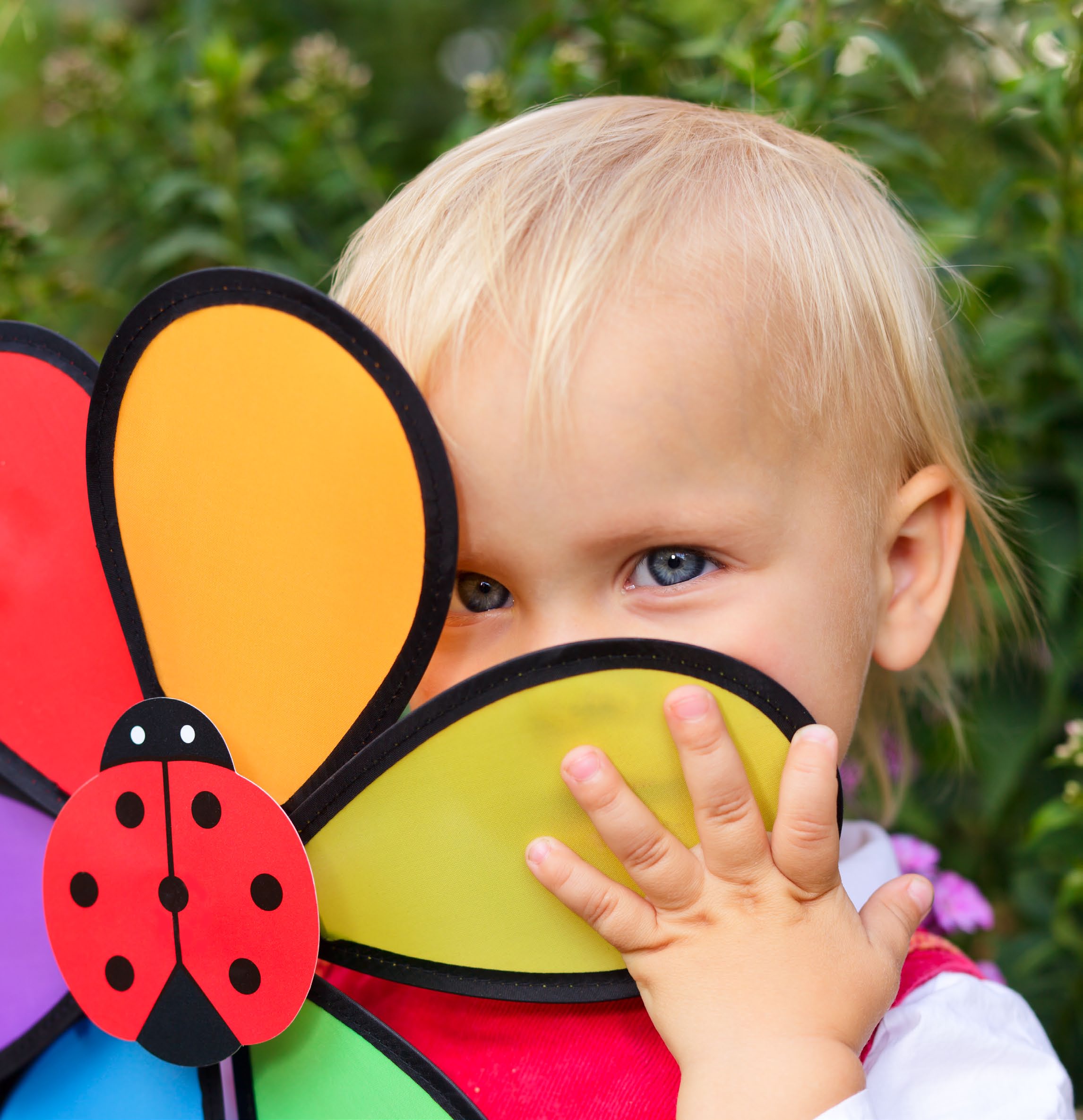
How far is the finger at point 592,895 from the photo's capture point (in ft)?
2.23

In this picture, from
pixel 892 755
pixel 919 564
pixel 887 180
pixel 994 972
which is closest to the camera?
pixel 919 564

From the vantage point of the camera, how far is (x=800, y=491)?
0.77 meters

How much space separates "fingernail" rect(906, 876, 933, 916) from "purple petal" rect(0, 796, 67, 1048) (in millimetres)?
604

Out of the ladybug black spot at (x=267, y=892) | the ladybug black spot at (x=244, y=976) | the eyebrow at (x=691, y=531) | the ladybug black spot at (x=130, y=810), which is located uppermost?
the eyebrow at (x=691, y=531)

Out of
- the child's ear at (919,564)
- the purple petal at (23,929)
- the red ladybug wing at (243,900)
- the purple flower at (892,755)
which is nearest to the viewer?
the red ladybug wing at (243,900)

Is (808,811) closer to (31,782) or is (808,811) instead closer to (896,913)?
(896,913)

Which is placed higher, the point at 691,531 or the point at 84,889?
the point at 691,531

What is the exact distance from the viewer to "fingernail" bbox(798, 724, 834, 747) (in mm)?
687

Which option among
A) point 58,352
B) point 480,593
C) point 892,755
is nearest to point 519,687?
point 480,593

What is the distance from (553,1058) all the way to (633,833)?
0.19 meters

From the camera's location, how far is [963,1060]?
770 mm

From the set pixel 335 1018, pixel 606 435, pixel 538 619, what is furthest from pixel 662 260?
pixel 335 1018

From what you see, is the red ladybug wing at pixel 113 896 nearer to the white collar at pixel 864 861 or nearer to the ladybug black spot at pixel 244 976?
the ladybug black spot at pixel 244 976

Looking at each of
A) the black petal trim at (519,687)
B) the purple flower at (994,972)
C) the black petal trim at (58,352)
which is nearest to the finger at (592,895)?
the black petal trim at (519,687)
